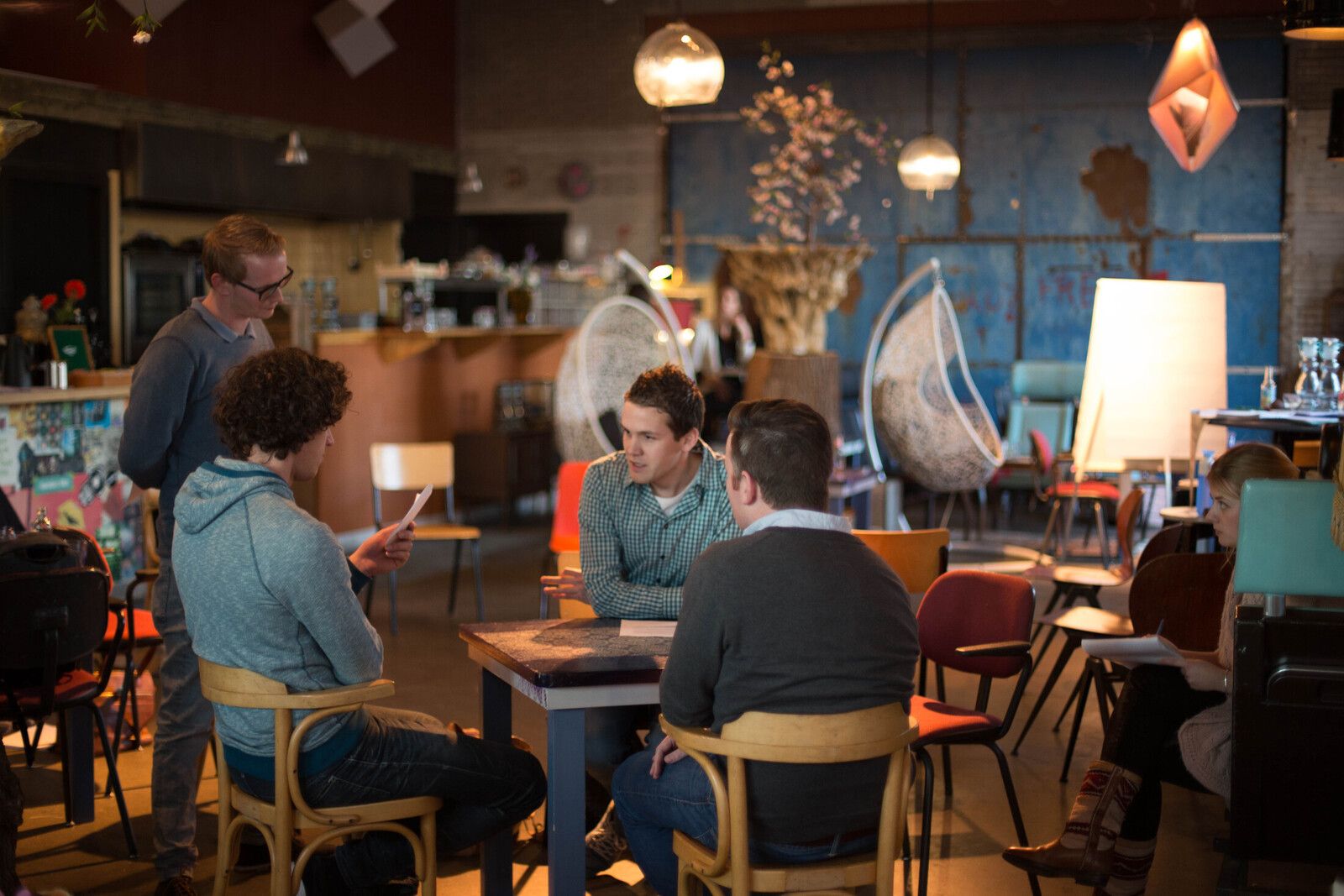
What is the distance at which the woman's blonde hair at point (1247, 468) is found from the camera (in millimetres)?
3633

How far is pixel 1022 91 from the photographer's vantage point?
11562 mm

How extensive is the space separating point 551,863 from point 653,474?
106 centimetres

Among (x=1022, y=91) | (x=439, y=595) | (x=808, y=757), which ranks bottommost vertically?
(x=439, y=595)

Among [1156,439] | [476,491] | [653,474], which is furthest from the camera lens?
[476,491]

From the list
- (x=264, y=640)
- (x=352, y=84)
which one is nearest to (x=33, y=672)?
(x=264, y=640)

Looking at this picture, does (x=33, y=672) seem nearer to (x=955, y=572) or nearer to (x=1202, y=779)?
(x=955, y=572)

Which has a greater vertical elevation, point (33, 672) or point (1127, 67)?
point (1127, 67)

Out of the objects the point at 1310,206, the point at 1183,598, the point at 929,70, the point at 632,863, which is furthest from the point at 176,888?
the point at 1310,206

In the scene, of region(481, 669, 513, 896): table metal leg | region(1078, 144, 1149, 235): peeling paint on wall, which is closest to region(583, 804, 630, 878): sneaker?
region(481, 669, 513, 896): table metal leg

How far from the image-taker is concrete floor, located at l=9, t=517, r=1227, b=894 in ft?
12.2

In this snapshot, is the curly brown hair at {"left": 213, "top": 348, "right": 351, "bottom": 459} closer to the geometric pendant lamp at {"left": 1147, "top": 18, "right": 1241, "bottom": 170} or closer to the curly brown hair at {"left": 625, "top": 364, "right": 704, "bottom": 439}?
the curly brown hair at {"left": 625, "top": 364, "right": 704, "bottom": 439}

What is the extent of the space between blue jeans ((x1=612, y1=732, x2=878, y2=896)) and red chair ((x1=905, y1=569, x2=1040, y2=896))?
759 millimetres

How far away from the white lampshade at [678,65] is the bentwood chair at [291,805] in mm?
3317

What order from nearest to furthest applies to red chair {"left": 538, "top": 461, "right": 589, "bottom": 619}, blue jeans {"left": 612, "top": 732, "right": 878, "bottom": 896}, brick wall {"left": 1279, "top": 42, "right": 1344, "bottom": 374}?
blue jeans {"left": 612, "top": 732, "right": 878, "bottom": 896} < red chair {"left": 538, "top": 461, "right": 589, "bottom": 619} < brick wall {"left": 1279, "top": 42, "right": 1344, "bottom": 374}
